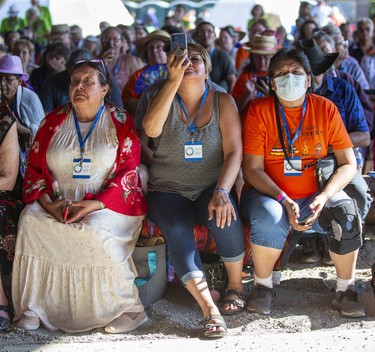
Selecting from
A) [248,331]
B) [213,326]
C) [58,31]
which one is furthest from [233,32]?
[213,326]

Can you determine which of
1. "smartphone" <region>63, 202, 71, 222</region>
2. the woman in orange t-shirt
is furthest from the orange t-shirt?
"smartphone" <region>63, 202, 71, 222</region>

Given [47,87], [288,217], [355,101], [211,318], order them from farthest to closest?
[47,87] → [355,101] → [288,217] → [211,318]

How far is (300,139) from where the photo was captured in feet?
14.3

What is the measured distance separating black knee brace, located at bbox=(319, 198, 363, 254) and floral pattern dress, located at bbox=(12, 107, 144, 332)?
1.13 meters

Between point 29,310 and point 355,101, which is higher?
point 355,101

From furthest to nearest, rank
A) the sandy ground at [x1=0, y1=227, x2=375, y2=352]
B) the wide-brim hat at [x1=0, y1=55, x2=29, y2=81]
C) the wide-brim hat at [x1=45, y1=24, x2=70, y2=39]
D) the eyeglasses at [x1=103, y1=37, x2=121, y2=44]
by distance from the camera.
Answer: the wide-brim hat at [x1=45, y1=24, x2=70, y2=39], the eyeglasses at [x1=103, y1=37, x2=121, y2=44], the wide-brim hat at [x1=0, y1=55, x2=29, y2=81], the sandy ground at [x1=0, y1=227, x2=375, y2=352]

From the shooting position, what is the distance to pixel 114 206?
4207 millimetres

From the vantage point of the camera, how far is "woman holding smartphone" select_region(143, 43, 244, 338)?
411cm

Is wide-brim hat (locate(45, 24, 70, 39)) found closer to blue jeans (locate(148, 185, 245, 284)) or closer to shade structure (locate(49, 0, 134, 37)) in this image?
shade structure (locate(49, 0, 134, 37))

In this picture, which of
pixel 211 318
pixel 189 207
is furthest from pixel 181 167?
pixel 211 318

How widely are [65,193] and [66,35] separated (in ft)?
23.2

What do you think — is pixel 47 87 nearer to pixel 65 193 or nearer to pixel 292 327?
pixel 65 193

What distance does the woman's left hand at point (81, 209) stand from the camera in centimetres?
409

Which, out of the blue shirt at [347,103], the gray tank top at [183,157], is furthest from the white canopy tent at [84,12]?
the gray tank top at [183,157]
